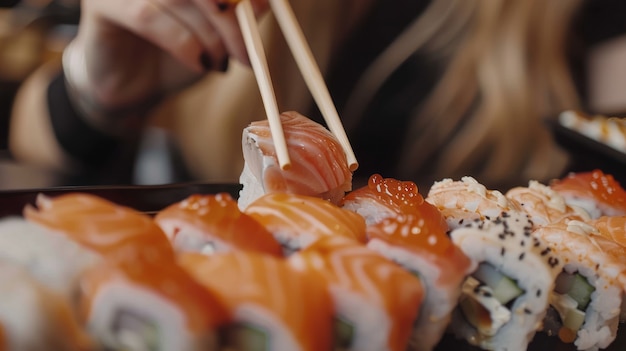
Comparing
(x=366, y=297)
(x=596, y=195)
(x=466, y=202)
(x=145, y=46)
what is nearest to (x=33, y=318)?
(x=366, y=297)

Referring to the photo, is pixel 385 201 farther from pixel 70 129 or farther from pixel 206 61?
pixel 70 129

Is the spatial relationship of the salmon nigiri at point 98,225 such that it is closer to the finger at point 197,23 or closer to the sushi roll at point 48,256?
the sushi roll at point 48,256

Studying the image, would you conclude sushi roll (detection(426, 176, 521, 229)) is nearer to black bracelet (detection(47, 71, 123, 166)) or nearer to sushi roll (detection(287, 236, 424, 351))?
sushi roll (detection(287, 236, 424, 351))

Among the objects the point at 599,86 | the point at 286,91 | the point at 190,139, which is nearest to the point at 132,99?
the point at 190,139

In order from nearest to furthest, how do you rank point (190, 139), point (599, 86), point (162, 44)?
point (162, 44) < point (190, 139) < point (599, 86)

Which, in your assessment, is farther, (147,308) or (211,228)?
(211,228)

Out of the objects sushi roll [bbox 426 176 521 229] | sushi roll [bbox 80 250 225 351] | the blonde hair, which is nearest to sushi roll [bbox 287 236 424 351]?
sushi roll [bbox 80 250 225 351]

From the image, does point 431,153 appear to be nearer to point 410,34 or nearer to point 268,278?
point 410,34
